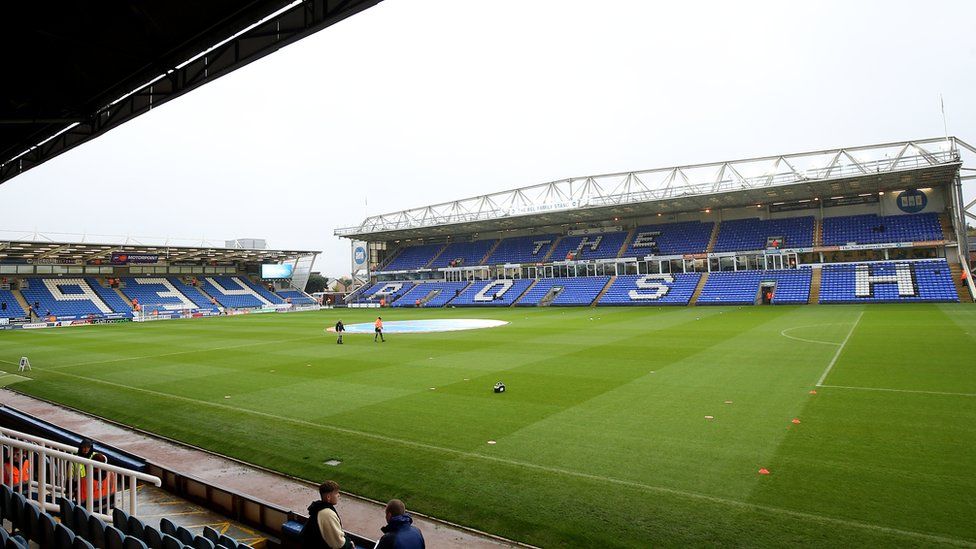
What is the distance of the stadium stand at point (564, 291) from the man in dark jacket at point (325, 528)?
4489 centimetres

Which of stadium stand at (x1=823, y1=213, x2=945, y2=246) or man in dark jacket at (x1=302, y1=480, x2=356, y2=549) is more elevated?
stadium stand at (x1=823, y1=213, x2=945, y2=246)

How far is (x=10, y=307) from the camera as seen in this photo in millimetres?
47281

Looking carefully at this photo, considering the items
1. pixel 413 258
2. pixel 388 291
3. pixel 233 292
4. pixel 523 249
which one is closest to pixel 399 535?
pixel 523 249

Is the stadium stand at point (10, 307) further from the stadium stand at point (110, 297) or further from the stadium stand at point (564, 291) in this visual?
the stadium stand at point (564, 291)

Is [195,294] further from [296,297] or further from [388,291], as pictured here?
[388,291]

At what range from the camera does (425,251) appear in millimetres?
71875

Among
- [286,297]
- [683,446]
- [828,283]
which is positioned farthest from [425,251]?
[683,446]

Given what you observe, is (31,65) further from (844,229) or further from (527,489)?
(844,229)

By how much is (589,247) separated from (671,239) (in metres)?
9.20

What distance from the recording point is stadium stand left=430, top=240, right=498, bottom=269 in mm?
65438

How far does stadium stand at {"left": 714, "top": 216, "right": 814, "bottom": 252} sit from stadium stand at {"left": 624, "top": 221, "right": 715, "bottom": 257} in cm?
173

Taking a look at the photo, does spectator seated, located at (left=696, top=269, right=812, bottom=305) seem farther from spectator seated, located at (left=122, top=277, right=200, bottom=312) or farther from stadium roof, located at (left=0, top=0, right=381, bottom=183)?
spectator seated, located at (left=122, top=277, right=200, bottom=312)

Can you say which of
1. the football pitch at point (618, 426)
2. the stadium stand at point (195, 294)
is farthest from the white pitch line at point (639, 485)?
the stadium stand at point (195, 294)

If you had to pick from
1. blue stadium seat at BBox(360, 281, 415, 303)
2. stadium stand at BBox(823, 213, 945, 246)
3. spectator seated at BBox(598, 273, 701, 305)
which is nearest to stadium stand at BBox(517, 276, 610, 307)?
spectator seated at BBox(598, 273, 701, 305)
